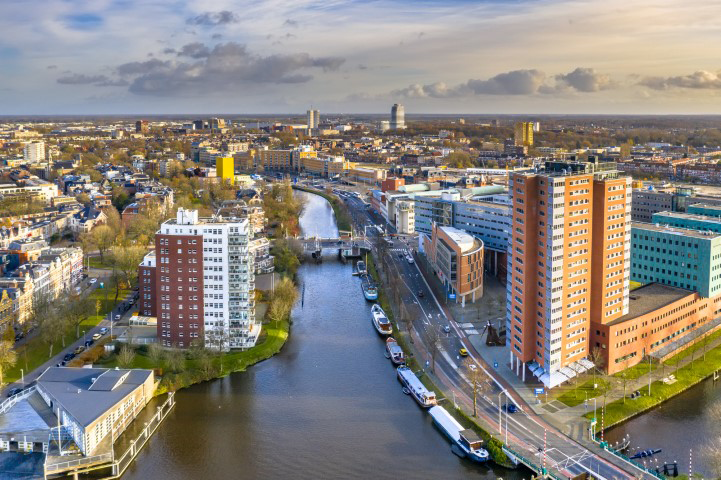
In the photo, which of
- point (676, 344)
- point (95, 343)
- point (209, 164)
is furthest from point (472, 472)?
point (209, 164)

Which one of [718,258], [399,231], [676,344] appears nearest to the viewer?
[676,344]

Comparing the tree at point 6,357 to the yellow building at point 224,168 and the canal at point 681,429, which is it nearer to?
the canal at point 681,429

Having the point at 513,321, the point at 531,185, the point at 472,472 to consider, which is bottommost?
the point at 472,472

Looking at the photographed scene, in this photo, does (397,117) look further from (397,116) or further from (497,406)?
(497,406)

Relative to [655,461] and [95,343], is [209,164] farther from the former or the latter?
[655,461]

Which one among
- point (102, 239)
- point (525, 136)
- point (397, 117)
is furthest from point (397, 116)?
point (102, 239)
